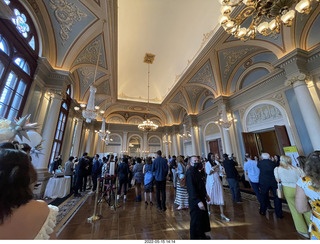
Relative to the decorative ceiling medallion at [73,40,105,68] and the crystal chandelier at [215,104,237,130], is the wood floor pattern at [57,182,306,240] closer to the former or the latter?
the crystal chandelier at [215,104,237,130]

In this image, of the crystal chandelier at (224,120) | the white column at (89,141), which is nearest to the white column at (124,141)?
the white column at (89,141)

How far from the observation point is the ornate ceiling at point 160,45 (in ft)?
14.3

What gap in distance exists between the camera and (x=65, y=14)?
422 centimetres

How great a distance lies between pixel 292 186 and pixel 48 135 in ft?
20.9

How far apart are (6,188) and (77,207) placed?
3.74 m

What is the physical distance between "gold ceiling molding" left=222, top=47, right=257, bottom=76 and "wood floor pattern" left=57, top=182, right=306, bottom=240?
21.7 feet

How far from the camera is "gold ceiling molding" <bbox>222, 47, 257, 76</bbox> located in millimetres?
6181

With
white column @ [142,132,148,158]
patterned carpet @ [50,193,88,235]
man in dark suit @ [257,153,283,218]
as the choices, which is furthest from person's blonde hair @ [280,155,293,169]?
white column @ [142,132,148,158]

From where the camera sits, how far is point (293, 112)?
15.6ft

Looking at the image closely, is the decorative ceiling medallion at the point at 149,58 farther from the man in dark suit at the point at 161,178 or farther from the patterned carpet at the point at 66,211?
the patterned carpet at the point at 66,211

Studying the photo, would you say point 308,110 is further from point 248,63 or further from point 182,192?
point 182,192

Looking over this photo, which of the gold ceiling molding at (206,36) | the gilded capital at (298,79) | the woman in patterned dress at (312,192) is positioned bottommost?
the woman in patterned dress at (312,192)

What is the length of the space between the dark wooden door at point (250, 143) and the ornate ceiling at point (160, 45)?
2.77m

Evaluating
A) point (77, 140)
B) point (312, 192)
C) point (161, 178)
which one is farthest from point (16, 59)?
point (312, 192)
